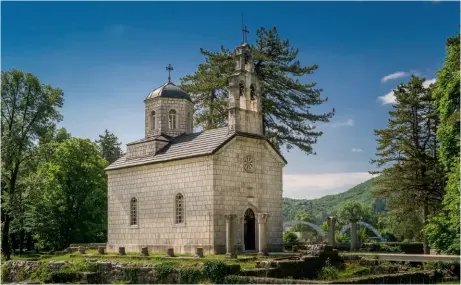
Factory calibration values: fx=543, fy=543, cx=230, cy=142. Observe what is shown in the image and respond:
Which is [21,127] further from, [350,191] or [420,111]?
[350,191]

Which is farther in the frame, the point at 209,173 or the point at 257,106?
the point at 257,106

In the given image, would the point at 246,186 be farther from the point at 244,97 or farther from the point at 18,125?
the point at 18,125

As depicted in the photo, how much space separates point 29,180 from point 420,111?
94.6 ft

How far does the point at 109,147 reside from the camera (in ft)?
224

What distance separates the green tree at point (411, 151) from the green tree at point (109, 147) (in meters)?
38.6

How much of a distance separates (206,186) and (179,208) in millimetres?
2632

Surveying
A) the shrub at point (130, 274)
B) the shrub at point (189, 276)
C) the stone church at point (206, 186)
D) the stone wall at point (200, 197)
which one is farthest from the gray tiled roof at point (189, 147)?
the shrub at point (189, 276)

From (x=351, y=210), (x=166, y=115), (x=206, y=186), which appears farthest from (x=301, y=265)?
(x=351, y=210)

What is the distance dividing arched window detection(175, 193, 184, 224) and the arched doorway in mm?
3442

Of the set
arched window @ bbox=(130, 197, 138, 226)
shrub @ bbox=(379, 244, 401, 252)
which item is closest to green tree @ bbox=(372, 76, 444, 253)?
shrub @ bbox=(379, 244, 401, 252)

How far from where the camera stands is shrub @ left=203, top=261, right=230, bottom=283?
20.6 m

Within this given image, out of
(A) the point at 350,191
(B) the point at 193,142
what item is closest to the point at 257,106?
(B) the point at 193,142

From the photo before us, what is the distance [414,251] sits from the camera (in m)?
41.7

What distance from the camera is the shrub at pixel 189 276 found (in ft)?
69.8
